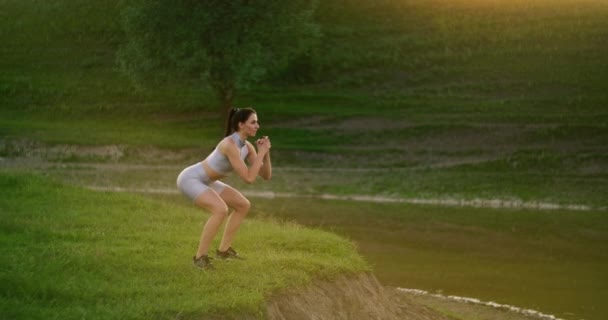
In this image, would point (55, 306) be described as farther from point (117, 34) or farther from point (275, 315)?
point (117, 34)

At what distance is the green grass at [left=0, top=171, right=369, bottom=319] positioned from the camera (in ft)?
43.5

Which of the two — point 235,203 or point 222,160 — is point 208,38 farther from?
point 222,160

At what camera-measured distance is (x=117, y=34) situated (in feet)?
261

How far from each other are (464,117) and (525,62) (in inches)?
512

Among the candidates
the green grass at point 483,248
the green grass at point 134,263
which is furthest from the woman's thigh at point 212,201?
the green grass at point 483,248

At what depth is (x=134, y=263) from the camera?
15242mm

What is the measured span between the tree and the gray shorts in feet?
133

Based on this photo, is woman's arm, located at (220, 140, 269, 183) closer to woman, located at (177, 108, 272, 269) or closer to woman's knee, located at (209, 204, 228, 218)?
woman, located at (177, 108, 272, 269)

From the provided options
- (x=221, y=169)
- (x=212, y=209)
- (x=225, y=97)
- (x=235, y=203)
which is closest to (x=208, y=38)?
(x=225, y=97)

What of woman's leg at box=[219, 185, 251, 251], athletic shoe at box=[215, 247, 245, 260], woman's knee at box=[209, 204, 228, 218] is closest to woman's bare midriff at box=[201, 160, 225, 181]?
woman's leg at box=[219, 185, 251, 251]

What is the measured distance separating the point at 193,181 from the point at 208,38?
138ft

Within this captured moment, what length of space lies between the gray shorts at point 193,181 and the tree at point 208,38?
40442mm

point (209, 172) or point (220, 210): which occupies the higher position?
point (209, 172)

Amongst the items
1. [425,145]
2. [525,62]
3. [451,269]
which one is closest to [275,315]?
[451,269]
